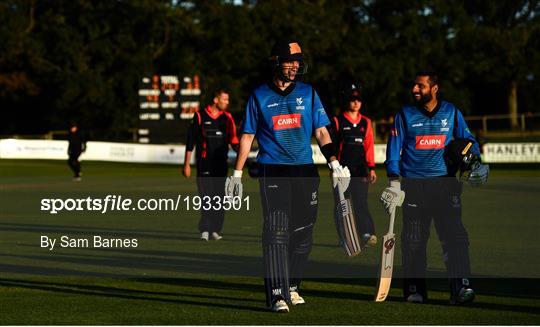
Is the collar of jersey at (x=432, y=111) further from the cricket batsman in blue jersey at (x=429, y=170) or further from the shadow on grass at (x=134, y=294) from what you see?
the shadow on grass at (x=134, y=294)

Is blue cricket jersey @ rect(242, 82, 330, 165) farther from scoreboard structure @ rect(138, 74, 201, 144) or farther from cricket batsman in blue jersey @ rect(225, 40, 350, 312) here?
scoreboard structure @ rect(138, 74, 201, 144)

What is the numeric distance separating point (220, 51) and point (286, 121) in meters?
62.1

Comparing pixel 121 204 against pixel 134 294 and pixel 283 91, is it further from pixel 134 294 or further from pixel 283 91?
pixel 283 91

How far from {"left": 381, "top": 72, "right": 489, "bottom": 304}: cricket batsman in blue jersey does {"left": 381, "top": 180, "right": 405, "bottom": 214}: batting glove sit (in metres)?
0.02

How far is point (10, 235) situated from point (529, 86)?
6349 cm

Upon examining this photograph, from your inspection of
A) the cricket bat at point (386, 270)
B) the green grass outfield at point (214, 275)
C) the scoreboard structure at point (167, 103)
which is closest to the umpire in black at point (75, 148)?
the scoreboard structure at point (167, 103)

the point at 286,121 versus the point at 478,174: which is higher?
the point at 286,121

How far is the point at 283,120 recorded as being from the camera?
9367mm

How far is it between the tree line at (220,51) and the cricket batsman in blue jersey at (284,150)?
58.4 meters

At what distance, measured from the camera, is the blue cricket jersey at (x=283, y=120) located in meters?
9.36

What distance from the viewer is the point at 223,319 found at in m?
8.89

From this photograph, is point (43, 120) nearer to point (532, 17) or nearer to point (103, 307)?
point (532, 17)

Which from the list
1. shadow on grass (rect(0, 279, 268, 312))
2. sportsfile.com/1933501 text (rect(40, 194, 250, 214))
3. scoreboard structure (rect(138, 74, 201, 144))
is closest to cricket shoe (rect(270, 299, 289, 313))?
shadow on grass (rect(0, 279, 268, 312))

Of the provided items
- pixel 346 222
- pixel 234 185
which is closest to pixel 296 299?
pixel 346 222
